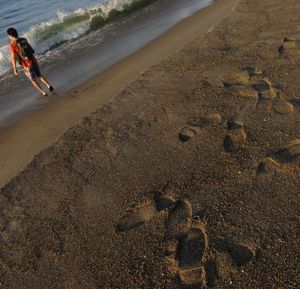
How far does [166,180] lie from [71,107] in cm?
288

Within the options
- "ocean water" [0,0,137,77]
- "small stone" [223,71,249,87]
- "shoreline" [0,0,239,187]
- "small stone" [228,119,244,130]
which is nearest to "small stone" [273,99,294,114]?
"small stone" [228,119,244,130]

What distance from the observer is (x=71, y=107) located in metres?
6.49

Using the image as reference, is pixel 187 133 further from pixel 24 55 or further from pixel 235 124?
pixel 24 55

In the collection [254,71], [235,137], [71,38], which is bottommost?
[71,38]

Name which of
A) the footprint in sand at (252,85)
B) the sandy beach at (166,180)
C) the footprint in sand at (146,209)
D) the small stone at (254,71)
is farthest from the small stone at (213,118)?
the footprint in sand at (146,209)

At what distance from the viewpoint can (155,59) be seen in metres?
7.70

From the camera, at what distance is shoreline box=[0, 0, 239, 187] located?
5480 mm

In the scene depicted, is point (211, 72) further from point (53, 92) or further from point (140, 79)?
point (53, 92)

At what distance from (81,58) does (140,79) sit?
3.17 m

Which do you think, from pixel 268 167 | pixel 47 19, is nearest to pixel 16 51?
pixel 268 167

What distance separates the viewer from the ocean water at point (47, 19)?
36.6 ft

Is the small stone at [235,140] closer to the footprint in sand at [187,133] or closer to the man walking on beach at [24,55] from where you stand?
the footprint in sand at [187,133]

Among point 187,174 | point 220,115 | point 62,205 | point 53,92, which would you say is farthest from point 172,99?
point 53,92

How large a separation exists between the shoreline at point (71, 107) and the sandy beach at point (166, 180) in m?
0.03
